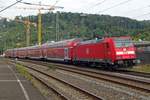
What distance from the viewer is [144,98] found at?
16203mm

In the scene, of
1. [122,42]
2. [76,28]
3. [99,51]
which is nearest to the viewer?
[122,42]

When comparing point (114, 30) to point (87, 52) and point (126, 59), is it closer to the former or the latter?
point (87, 52)

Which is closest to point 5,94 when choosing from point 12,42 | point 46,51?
point 46,51

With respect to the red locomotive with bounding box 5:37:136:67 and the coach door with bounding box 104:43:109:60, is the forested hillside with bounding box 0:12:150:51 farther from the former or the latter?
the coach door with bounding box 104:43:109:60

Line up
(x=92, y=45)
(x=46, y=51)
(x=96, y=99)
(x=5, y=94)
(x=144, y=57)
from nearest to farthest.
A: (x=96, y=99), (x=5, y=94), (x=92, y=45), (x=144, y=57), (x=46, y=51)

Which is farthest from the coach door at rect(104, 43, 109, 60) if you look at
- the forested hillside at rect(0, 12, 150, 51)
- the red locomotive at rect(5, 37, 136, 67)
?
the forested hillside at rect(0, 12, 150, 51)

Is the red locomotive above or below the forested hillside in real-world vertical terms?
below

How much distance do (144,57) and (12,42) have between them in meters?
116

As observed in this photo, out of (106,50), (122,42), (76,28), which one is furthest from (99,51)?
(76,28)

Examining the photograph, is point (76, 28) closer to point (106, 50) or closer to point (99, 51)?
point (99, 51)

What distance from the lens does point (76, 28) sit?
4572 inches

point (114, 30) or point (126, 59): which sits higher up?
point (114, 30)

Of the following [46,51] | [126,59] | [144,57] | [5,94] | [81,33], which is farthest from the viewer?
[81,33]

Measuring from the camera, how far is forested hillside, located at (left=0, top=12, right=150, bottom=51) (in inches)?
2776
